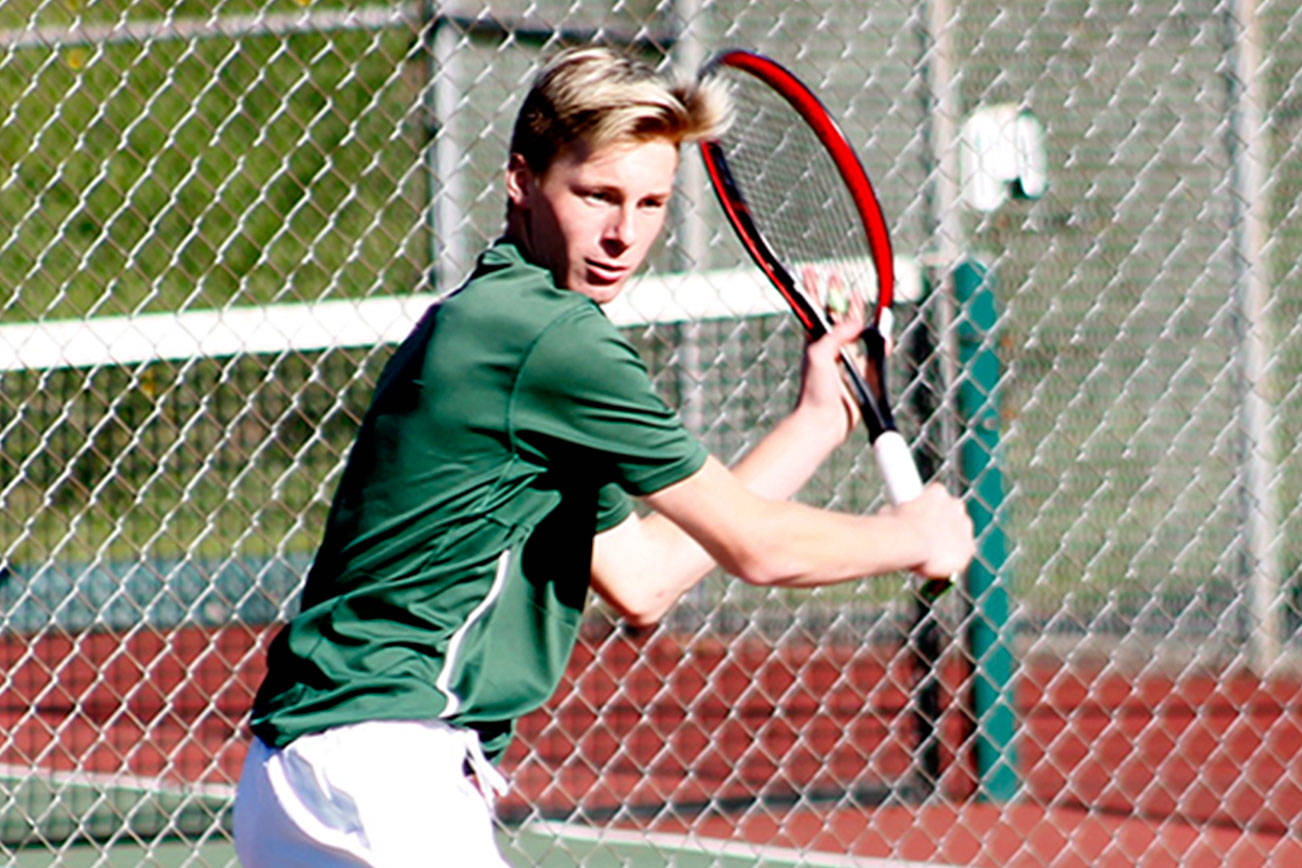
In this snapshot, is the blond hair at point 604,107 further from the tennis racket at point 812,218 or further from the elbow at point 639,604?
the elbow at point 639,604

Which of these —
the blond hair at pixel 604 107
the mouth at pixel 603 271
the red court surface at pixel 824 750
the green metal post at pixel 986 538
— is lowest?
the red court surface at pixel 824 750

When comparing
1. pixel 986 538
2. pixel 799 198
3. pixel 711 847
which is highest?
pixel 799 198

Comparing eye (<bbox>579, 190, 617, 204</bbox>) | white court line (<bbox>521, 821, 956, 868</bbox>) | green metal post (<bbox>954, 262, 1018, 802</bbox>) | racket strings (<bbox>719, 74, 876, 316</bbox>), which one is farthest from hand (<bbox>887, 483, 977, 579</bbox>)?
green metal post (<bbox>954, 262, 1018, 802</bbox>)

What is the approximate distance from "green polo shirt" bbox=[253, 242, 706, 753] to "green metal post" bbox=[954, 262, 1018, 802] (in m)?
2.92

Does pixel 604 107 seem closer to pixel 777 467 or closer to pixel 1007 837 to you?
pixel 777 467

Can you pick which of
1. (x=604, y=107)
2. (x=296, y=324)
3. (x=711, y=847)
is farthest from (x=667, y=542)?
(x=296, y=324)

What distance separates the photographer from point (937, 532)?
237 centimetres

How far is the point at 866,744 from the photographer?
20.1 ft

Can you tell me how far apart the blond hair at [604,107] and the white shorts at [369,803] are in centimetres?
69

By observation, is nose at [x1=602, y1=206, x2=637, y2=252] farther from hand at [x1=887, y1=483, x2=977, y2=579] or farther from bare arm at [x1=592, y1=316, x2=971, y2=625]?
hand at [x1=887, y1=483, x2=977, y2=579]

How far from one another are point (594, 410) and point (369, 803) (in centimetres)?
50

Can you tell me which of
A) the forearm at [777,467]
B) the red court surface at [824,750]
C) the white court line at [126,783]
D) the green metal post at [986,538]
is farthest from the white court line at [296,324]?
the forearm at [777,467]

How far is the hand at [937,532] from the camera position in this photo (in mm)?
2363

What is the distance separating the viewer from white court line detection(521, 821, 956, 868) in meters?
4.69
